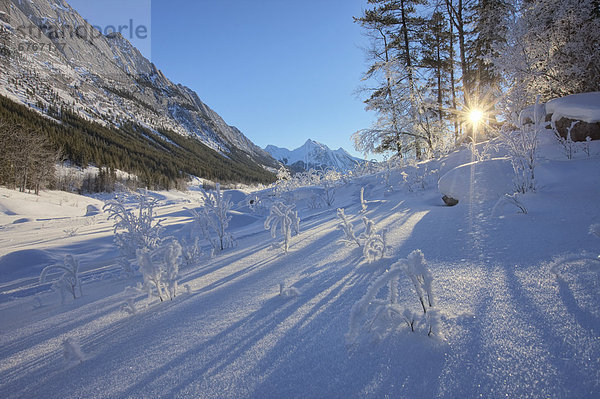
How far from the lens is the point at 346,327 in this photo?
3.22 feet

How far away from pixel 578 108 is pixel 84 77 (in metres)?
121

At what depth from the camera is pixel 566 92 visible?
6.03m

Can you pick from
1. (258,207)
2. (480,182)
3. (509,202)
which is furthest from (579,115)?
(258,207)

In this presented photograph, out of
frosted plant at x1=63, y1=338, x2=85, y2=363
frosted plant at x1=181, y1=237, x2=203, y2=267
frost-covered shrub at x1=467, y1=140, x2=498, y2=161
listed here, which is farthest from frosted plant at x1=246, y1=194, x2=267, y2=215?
frosted plant at x1=63, y1=338, x2=85, y2=363

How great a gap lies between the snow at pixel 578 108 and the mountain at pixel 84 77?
73822 mm

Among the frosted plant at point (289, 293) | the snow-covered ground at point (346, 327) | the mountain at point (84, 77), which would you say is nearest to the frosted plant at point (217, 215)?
the snow-covered ground at point (346, 327)

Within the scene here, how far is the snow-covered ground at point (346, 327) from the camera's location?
27.2 inches

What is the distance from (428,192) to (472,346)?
3.88 meters

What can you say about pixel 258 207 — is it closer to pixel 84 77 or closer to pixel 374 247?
pixel 374 247

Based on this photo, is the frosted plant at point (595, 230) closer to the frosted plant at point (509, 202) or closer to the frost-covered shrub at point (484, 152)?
the frosted plant at point (509, 202)

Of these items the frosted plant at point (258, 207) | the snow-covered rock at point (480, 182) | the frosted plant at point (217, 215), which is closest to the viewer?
the snow-covered rock at point (480, 182)

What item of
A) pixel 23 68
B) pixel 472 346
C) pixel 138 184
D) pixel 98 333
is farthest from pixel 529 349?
pixel 23 68

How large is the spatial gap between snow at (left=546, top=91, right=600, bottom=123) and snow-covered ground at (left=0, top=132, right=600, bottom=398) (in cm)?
219

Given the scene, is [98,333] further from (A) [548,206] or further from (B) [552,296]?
(A) [548,206]
